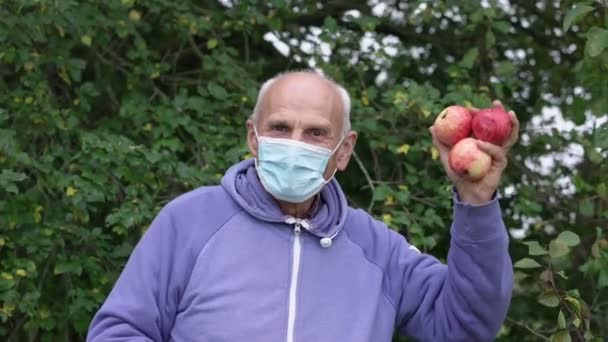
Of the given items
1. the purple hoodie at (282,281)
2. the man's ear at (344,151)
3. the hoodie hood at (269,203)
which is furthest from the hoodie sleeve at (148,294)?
the man's ear at (344,151)

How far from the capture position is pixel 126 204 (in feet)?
14.5

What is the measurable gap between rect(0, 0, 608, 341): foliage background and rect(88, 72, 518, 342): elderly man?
2.91ft

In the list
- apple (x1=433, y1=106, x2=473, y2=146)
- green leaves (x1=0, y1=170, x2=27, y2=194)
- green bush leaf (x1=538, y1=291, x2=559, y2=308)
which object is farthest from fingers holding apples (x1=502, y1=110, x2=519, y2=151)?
green leaves (x1=0, y1=170, x2=27, y2=194)

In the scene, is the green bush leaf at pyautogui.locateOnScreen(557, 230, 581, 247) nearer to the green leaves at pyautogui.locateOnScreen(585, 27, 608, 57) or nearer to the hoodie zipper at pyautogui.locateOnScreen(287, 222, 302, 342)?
the green leaves at pyautogui.locateOnScreen(585, 27, 608, 57)

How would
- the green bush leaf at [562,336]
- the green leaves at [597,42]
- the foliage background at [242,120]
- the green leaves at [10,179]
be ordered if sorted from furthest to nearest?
the foliage background at [242,120]
the green leaves at [10,179]
the green bush leaf at [562,336]
the green leaves at [597,42]

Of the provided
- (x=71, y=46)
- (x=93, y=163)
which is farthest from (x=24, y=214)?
(x=71, y=46)

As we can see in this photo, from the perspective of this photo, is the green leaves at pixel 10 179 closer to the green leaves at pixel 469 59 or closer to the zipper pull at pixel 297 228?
the zipper pull at pixel 297 228

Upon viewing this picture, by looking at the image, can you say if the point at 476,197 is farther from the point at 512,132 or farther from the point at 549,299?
the point at 549,299

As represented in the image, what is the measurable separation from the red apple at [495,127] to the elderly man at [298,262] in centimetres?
4

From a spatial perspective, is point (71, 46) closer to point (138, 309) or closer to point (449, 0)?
point (449, 0)

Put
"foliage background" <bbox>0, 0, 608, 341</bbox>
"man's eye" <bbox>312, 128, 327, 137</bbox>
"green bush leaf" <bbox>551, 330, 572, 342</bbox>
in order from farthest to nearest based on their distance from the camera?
"foliage background" <bbox>0, 0, 608, 341</bbox>
"green bush leaf" <bbox>551, 330, 572, 342</bbox>
"man's eye" <bbox>312, 128, 327, 137</bbox>

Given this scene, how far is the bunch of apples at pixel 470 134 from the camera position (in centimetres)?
278

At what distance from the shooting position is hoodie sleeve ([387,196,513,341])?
9.50 ft

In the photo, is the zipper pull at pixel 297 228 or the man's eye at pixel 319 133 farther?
the man's eye at pixel 319 133
